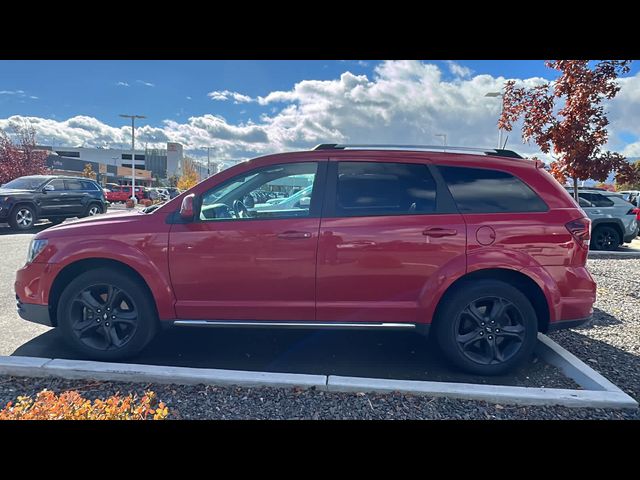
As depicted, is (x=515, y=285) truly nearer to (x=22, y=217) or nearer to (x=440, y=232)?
(x=440, y=232)

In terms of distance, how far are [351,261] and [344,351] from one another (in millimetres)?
1081

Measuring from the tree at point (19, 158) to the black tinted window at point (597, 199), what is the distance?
3051 cm

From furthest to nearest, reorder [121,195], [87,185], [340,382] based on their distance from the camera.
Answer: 1. [121,195]
2. [87,185]
3. [340,382]

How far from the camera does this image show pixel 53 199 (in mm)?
12320

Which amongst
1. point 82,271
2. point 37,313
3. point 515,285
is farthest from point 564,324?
point 37,313

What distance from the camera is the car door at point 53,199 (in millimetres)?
12031

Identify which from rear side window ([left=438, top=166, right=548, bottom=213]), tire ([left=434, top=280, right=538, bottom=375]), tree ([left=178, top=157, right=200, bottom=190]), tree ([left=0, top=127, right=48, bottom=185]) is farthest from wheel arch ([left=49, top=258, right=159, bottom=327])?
tree ([left=178, top=157, right=200, bottom=190])

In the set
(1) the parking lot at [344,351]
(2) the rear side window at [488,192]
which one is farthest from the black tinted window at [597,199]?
(2) the rear side window at [488,192]

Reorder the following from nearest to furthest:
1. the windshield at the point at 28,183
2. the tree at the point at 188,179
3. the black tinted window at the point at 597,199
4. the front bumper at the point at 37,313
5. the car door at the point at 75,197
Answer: the front bumper at the point at 37,313
the black tinted window at the point at 597,199
the windshield at the point at 28,183
the car door at the point at 75,197
the tree at the point at 188,179

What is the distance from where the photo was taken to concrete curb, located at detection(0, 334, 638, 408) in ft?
8.87

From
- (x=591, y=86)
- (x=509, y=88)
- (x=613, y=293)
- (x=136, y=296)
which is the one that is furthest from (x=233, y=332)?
(x=591, y=86)

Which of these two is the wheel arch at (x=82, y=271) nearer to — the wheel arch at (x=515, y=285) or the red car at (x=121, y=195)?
the wheel arch at (x=515, y=285)

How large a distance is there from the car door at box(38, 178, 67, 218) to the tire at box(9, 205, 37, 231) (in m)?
0.30

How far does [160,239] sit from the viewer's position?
3246 millimetres
